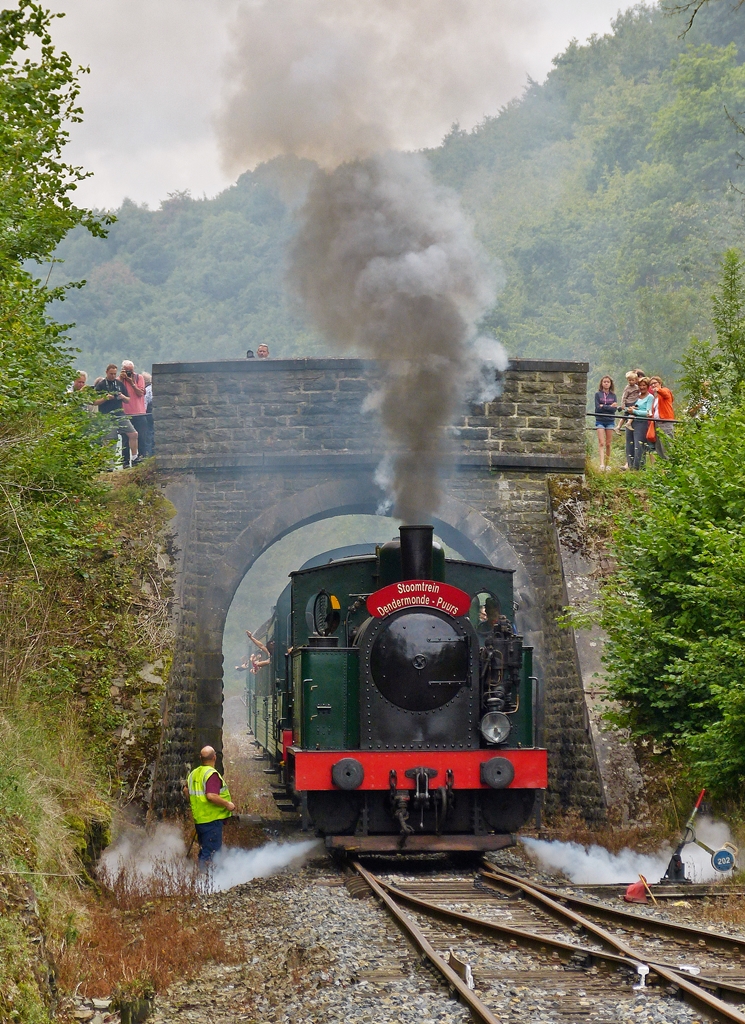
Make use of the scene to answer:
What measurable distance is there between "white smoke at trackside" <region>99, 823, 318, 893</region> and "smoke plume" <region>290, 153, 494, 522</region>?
3495 millimetres

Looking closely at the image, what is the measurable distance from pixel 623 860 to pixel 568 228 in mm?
37978

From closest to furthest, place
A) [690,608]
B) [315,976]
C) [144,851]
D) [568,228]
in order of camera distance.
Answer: [315,976]
[690,608]
[144,851]
[568,228]

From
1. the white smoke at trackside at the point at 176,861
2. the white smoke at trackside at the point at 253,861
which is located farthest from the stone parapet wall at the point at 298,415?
the white smoke at trackside at the point at 253,861

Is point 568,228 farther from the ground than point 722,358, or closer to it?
farther from the ground

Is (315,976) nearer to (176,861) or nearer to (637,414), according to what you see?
(176,861)

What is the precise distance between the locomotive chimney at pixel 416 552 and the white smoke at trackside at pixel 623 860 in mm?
2929

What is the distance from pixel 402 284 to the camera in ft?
40.8

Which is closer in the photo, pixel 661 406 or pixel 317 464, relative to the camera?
pixel 317 464

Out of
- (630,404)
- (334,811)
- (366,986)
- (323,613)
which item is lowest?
(366,986)

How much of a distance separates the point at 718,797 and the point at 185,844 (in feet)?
17.2

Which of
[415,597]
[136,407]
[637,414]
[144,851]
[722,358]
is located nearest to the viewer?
[415,597]

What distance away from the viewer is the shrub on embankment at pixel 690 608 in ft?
Result: 30.0

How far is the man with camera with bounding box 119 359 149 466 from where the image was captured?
16438 mm

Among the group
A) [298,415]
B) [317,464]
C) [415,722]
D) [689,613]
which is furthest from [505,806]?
[298,415]
